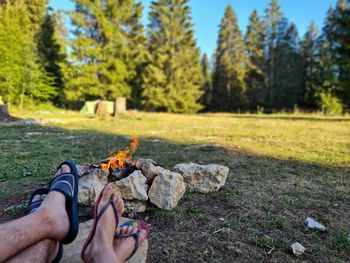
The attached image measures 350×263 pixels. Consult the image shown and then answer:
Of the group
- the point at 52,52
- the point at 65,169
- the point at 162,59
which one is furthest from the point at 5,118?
the point at 162,59

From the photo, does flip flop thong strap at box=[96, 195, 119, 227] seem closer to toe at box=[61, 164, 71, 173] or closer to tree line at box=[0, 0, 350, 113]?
toe at box=[61, 164, 71, 173]

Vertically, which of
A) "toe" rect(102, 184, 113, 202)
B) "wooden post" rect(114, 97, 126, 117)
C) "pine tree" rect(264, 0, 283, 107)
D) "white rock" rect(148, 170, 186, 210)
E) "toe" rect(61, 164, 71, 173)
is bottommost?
"white rock" rect(148, 170, 186, 210)

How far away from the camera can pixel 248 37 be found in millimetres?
28469

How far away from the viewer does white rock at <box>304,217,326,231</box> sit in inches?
81.3

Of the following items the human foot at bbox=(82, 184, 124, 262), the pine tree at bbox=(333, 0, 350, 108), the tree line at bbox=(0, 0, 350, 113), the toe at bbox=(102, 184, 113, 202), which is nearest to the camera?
the human foot at bbox=(82, 184, 124, 262)

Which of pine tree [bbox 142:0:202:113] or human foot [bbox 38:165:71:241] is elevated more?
pine tree [bbox 142:0:202:113]

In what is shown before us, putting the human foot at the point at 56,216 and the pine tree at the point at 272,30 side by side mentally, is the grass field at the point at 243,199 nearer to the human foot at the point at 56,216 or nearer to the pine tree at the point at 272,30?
the human foot at the point at 56,216

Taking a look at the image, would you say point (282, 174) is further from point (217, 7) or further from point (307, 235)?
point (217, 7)

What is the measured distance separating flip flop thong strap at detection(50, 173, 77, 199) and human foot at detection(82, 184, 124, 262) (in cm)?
16

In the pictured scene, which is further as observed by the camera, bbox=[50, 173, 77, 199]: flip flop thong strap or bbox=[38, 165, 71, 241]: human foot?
bbox=[50, 173, 77, 199]: flip flop thong strap

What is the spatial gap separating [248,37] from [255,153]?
26.2m

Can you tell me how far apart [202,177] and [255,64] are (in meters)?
26.4

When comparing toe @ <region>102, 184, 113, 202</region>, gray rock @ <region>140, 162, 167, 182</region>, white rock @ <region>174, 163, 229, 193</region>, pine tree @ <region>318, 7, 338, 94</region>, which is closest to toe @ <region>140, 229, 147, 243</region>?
toe @ <region>102, 184, 113, 202</region>

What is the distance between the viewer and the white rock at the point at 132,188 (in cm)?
220
